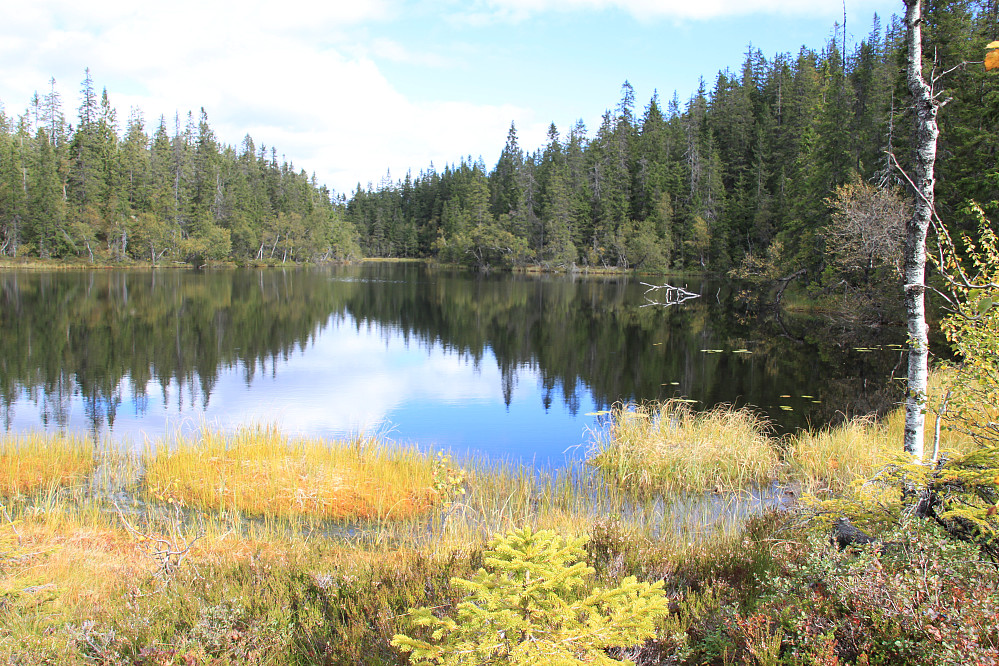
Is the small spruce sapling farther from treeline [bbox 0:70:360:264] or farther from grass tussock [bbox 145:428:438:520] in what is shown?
treeline [bbox 0:70:360:264]

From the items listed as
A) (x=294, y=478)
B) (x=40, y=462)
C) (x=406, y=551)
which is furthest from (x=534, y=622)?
(x=40, y=462)

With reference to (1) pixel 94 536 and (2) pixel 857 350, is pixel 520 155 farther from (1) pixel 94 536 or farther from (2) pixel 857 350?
(1) pixel 94 536

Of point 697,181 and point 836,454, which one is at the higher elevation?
point 697,181

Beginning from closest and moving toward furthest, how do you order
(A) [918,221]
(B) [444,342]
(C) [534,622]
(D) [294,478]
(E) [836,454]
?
1. (C) [534,622]
2. (A) [918,221]
3. (D) [294,478]
4. (E) [836,454]
5. (B) [444,342]

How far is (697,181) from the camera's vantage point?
82.1 metres

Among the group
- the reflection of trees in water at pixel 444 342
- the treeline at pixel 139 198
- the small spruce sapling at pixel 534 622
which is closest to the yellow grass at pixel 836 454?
the reflection of trees in water at pixel 444 342

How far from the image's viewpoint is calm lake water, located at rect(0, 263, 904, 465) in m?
14.4

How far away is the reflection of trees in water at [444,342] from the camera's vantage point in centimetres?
1734

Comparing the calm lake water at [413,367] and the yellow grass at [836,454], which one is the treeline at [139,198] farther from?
the yellow grass at [836,454]

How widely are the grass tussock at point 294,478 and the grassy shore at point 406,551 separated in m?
0.04

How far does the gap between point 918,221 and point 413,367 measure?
18.3m

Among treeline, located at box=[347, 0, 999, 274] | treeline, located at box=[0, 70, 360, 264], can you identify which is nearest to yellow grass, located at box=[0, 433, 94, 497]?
treeline, located at box=[347, 0, 999, 274]

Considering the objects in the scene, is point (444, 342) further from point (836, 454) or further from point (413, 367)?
point (836, 454)

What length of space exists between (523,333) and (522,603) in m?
28.0
